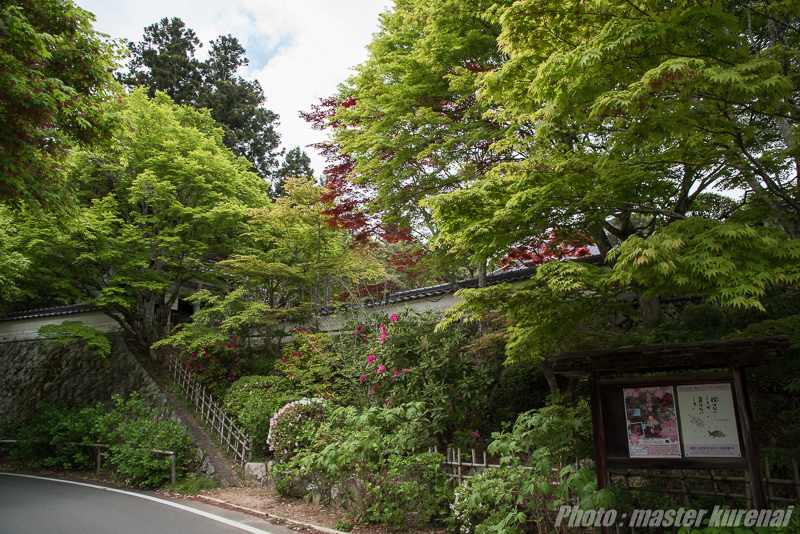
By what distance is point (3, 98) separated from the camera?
512cm

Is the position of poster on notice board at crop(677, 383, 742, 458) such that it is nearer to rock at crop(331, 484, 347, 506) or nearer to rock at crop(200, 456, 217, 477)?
rock at crop(331, 484, 347, 506)

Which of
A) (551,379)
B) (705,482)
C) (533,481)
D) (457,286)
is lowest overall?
(705,482)

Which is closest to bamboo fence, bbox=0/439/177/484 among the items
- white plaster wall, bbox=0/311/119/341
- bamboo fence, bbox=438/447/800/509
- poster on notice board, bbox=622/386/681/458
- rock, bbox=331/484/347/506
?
rock, bbox=331/484/347/506

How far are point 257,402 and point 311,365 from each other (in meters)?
1.46

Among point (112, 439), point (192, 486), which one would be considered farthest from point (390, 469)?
point (112, 439)

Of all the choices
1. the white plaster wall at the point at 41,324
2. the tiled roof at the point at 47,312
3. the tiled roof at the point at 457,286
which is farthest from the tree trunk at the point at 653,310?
the tiled roof at the point at 47,312

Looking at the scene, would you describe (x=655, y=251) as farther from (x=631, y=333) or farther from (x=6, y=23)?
(x=6, y=23)

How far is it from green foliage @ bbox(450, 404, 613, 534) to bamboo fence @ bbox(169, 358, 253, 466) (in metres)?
6.01

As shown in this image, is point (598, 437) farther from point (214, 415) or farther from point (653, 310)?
point (214, 415)

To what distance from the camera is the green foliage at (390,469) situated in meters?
5.69

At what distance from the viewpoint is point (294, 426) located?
26.2ft

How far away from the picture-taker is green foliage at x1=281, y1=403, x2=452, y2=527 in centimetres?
569

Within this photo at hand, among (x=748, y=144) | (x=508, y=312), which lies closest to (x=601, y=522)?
(x=508, y=312)

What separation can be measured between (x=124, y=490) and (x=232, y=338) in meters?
4.79
